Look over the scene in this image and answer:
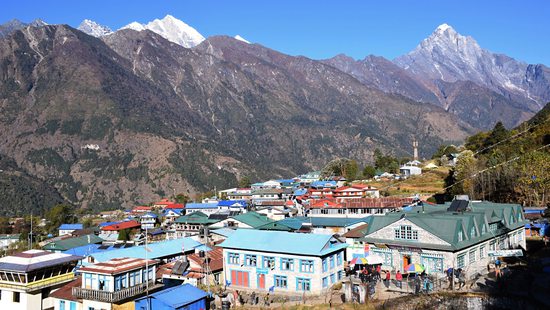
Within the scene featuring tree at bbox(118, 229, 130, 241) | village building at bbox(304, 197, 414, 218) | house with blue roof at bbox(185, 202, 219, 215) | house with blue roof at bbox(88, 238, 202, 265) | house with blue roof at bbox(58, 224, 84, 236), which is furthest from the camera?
house with blue roof at bbox(58, 224, 84, 236)

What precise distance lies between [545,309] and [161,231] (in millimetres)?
61688

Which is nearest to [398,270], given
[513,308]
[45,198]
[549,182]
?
[513,308]

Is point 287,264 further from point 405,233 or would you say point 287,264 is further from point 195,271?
point 405,233

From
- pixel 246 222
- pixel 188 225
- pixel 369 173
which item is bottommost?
pixel 188 225

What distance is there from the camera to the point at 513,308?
2667cm

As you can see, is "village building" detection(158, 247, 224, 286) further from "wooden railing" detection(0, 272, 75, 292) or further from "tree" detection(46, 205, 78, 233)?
"tree" detection(46, 205, 78, 233)

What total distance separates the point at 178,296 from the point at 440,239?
16758mm

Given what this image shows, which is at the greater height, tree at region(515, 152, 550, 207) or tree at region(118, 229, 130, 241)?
tree at region(515, 152, 550, 207)

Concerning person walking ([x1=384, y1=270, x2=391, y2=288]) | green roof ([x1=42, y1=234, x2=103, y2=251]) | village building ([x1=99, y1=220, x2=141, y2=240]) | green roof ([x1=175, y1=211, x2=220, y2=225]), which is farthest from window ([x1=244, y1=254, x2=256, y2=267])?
village building ([x1=99, y1=220, x2=141, y2=240])

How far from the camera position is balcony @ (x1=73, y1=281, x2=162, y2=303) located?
29.8 m

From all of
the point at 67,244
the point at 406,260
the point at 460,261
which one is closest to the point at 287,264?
the point at 406,260

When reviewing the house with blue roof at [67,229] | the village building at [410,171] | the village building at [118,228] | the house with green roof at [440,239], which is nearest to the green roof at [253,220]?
the house with green roof at [440,239]

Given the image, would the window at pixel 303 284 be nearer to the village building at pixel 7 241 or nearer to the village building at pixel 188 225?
the village building at pixel 188 225

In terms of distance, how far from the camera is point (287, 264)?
36.7 m
